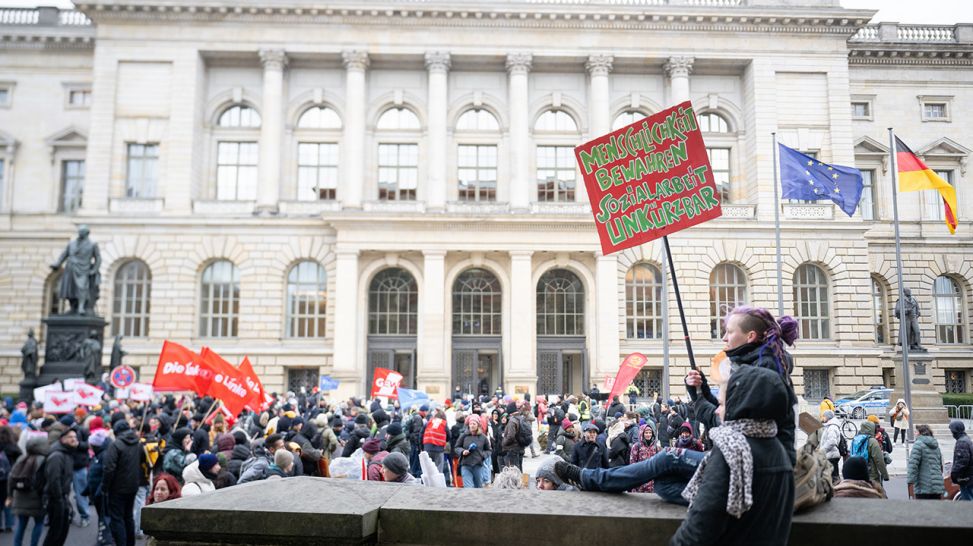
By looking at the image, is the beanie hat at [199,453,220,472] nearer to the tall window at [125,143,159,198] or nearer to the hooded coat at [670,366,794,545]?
the hooded coat at [670,366,794,545]

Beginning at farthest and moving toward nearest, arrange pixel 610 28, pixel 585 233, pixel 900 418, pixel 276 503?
pixel 610 28
pixel 585 233
pixel 900 418
pixel 276 503

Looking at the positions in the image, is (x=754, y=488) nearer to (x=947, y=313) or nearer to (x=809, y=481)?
(x=809, y=481)

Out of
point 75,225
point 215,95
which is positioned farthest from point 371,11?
point 75,225

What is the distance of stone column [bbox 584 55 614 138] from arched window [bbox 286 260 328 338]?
16.0m

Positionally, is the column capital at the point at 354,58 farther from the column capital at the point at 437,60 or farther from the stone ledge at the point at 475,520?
the stone ledge at the point at 475,520

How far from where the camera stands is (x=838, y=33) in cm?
3769

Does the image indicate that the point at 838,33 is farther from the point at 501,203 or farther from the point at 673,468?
the point at 673,468

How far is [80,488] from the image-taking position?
12.8 m

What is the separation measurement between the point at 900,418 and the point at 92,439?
69.7 ft

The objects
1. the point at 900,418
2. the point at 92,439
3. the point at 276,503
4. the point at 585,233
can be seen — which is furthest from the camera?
the point at 585,233

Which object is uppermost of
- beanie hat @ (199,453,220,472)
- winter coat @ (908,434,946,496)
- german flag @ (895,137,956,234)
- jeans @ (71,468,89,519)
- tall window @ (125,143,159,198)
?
tall window @ (125,143,159,198)

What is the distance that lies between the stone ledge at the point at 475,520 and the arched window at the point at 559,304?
33.3 meters

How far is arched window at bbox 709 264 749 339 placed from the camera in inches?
1454

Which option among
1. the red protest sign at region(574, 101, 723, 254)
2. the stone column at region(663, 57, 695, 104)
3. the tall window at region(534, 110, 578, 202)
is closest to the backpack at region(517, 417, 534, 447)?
the red protest sign at region(574, 101, 723, 254)
